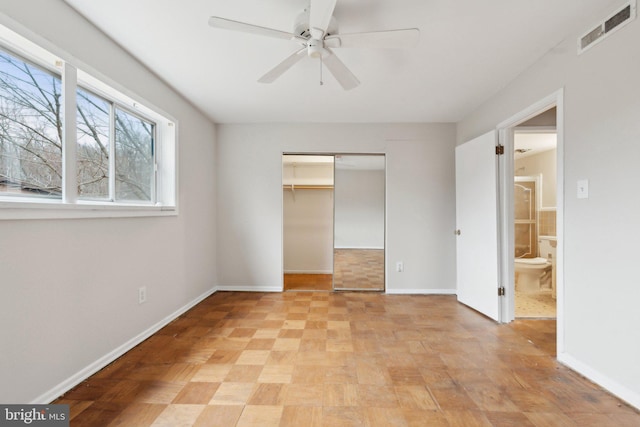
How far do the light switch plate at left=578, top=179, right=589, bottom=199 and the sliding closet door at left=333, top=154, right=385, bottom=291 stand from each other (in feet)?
7.64

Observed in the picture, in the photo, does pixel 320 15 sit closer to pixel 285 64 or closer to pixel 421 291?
pixel 285 64

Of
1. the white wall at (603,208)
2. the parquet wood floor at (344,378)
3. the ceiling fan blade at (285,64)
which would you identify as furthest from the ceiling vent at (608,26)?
the parquet wood floor at (344,378)

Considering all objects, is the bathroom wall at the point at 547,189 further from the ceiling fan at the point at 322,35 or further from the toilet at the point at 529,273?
the ceiling fan at the point at 322,35

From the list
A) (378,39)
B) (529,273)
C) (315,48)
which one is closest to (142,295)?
(315,48)

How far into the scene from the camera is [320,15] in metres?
1.48

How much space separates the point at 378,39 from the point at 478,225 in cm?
236

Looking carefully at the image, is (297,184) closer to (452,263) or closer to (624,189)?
(452,263)

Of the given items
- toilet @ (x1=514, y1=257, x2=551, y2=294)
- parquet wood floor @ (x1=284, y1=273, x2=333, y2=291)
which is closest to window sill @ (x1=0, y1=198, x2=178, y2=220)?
parquet wood floor @ (x1=284, y1=273, x2=333, y2=291)

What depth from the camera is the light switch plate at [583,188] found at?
1888 millimetres

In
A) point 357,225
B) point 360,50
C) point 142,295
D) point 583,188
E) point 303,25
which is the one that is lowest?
point 142,295

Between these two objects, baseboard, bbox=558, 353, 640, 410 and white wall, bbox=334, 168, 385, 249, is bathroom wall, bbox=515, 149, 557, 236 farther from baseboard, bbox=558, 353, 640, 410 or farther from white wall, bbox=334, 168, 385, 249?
baseboard, bbox=558, 353, 640, 410

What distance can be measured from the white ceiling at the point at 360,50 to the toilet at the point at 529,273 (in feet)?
7.44

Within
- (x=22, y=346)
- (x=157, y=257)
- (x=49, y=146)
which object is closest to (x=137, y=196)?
(x=157, y=257)

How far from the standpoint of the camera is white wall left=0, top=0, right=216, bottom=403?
144 cm
